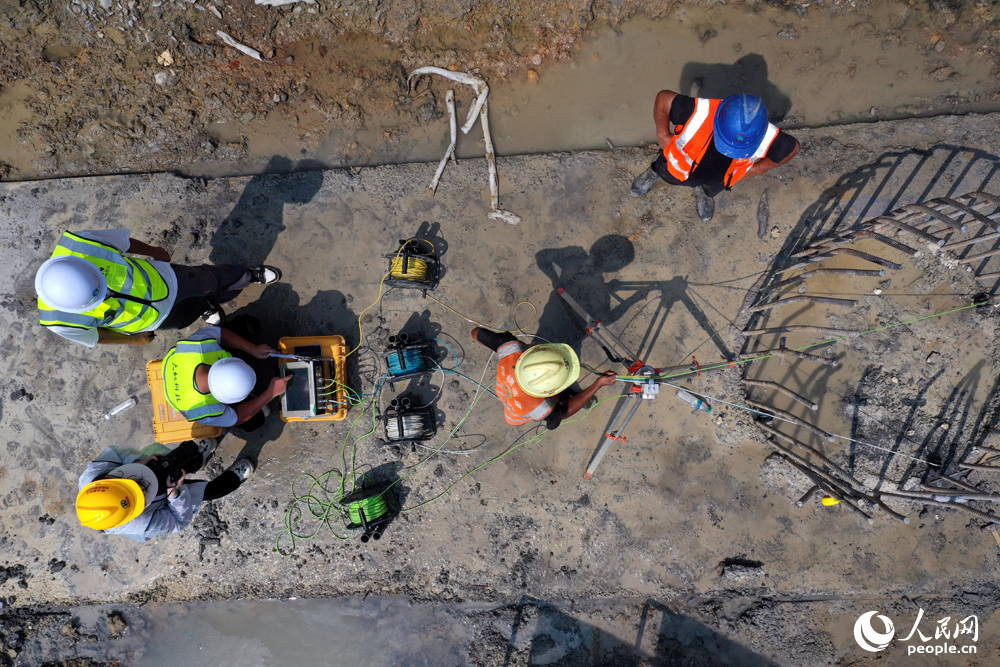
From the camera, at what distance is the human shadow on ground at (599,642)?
18.1ft

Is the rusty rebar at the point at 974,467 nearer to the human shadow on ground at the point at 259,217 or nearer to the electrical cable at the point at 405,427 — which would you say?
the electrical cable at the point at 405,427

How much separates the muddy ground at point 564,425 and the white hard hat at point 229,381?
1289 mm

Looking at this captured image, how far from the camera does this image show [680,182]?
508cm

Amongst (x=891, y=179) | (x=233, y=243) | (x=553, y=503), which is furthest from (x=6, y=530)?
(x=891, y=179)

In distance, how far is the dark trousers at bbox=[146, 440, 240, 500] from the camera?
4861 mm

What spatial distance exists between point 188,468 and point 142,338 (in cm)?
148

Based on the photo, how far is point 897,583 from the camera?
541 cm

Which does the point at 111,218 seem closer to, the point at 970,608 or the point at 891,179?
the point at 891,179

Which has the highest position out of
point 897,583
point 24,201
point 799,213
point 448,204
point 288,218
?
point 799,213

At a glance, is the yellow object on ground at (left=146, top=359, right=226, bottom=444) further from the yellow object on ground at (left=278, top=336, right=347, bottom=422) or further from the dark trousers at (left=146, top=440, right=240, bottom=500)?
the yellow object on ground at (left=278, top=336, right=347, bottom=422)

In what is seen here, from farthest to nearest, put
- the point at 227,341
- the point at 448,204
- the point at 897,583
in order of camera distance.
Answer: the point at 448,204 < the point at 897,583 < the point at 227,341

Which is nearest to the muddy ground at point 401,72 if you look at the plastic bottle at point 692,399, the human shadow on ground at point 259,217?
the human shadow on ground at point 259,217

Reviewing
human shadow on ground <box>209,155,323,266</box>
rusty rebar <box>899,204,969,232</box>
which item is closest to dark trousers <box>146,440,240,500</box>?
human shadow on ground <box>209,155,323,266</box>

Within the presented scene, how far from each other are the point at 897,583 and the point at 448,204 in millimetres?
6653
